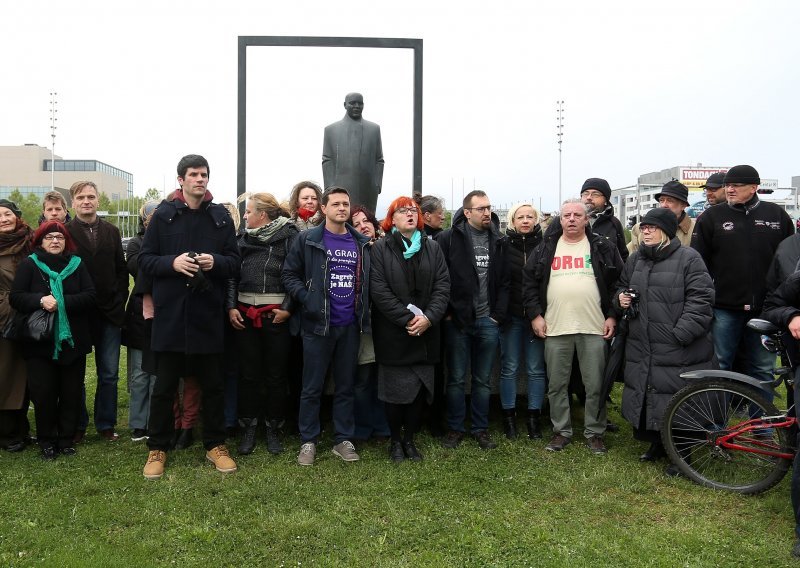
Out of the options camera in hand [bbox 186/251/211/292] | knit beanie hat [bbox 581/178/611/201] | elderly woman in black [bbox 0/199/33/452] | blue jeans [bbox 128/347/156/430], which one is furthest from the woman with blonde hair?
elderly woman in black [bbox 0/199/33/452]

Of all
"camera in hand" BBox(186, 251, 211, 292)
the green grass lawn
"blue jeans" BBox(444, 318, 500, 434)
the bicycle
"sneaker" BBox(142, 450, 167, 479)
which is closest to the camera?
the green grass lawn

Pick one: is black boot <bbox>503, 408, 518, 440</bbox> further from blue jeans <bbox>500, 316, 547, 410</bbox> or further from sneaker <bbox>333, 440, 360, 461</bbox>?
sneaker <bbox>333, 440, 360, 461</bbox>

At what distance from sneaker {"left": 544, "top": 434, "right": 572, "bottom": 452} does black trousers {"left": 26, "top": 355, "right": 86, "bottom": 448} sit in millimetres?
3547

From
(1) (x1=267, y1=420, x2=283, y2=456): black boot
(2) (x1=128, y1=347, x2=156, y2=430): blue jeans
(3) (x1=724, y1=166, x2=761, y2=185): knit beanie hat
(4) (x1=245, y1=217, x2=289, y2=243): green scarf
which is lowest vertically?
(1) (x1=267, y1=420, x2=283, y2=456): black boot

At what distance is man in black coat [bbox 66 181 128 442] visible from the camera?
506cm

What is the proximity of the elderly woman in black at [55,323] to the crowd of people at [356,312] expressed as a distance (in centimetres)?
1

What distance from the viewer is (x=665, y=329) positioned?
4.43m

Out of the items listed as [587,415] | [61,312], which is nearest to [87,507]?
[61,312]

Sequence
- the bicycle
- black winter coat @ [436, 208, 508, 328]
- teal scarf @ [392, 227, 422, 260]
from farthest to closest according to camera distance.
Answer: black winter coat @ [436, 208, 508, 328] → teal scarf @ [392, 227, 422, 260] → the bicycle

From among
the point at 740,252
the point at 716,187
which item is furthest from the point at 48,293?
the point at 716,187

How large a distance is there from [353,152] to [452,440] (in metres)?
3.57

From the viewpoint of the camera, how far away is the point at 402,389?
463 centimetres

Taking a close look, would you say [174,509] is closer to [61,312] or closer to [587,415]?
[61,312]

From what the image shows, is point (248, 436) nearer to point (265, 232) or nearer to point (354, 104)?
point (265, 232)
